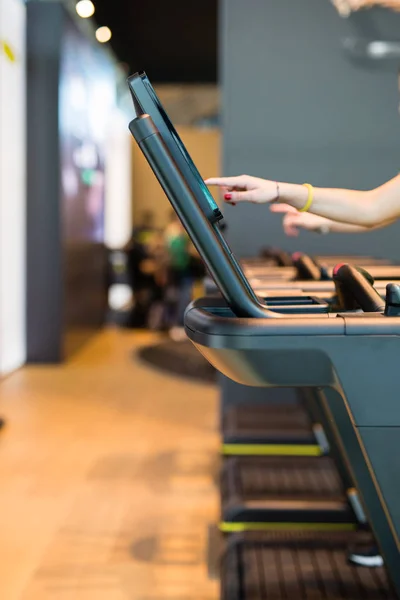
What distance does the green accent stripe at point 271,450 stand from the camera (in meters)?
3.86

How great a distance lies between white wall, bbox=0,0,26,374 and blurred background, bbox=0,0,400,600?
3cm

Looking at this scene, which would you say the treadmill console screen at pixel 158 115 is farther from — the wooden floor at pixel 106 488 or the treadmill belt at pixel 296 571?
the wooden floor at pixel 106 488

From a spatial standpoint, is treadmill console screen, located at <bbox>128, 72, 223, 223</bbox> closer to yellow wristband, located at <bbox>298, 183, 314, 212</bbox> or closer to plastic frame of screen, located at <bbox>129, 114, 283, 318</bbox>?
plastic frame of screen, located at <bbox>129, 114, 283, 318</bbox>

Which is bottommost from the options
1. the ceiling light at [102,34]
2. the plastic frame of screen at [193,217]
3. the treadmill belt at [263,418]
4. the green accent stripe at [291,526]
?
the green accent stripe at [291,526]

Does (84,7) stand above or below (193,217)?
above

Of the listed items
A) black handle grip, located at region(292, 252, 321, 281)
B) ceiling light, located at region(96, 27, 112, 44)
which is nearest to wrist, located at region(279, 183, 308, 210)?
black handle grip, located at region(292, 252, 321, 281)

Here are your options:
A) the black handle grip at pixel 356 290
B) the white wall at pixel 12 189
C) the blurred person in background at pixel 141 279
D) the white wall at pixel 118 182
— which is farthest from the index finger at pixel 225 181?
the white wall at pixel 118 182

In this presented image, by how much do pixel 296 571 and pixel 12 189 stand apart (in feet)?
17.3

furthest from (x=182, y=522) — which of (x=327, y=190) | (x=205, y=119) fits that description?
(x=205, y=119)

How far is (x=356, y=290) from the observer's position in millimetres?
1697

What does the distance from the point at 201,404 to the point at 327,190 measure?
4.22 m

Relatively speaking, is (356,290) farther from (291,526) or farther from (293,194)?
(291,526)

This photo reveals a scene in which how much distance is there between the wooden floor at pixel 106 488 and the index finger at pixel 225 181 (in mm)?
1656

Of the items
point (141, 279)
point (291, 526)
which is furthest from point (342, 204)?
point (141, 279)
